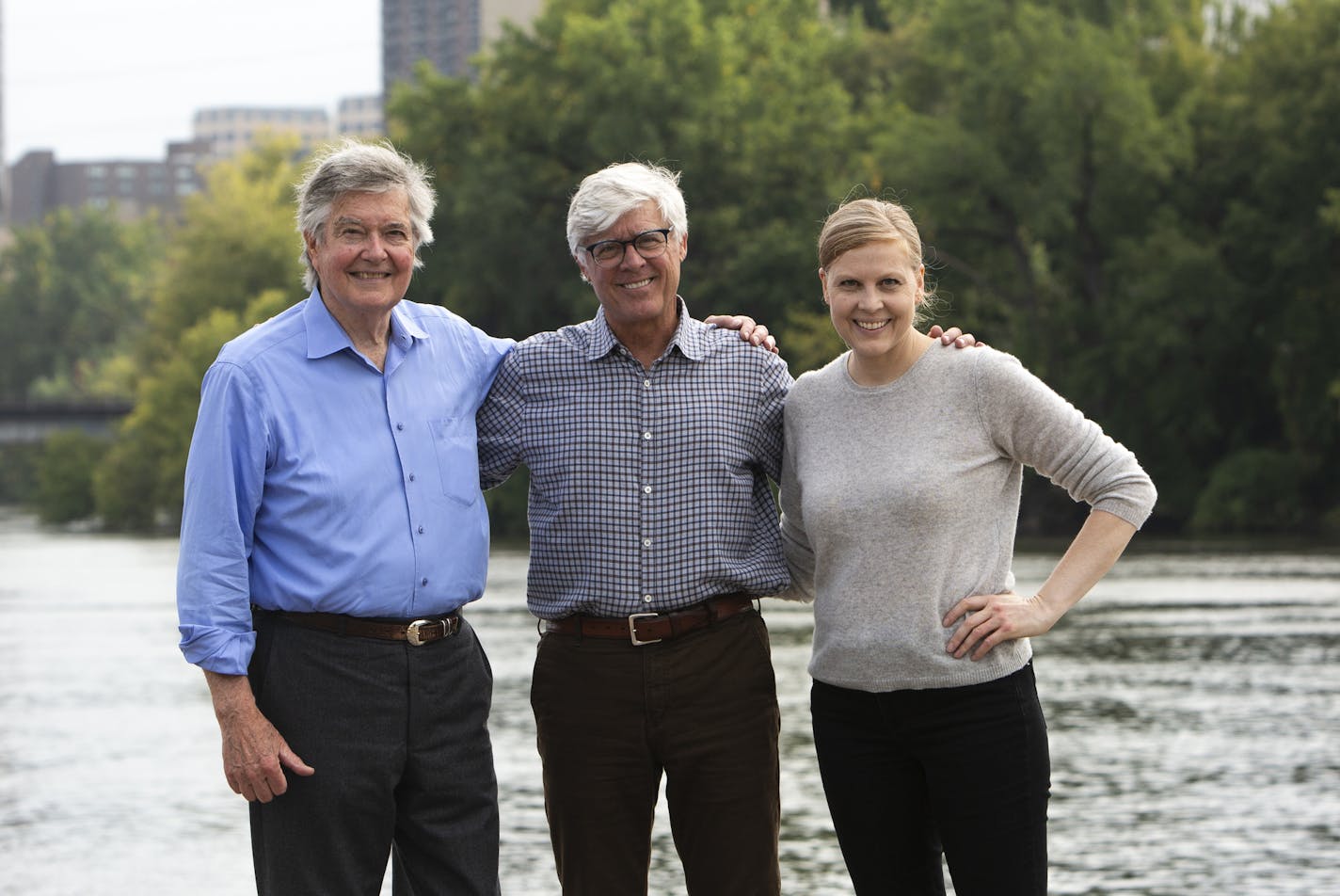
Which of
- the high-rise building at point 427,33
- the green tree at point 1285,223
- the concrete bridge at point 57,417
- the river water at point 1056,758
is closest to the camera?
the river water at point 1056,758

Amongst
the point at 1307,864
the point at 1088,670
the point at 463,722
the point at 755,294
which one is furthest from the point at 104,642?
the point at 755,294

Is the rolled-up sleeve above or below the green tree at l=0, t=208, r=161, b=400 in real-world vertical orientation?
below

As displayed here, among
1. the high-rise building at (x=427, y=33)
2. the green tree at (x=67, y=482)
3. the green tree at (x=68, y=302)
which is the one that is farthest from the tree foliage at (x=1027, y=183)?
the high-rise building at (x=427, y=33)

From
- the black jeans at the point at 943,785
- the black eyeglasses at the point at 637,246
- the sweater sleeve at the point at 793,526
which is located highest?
the black eyeglasses at the point at 637,246

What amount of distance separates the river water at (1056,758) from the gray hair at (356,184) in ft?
16.8

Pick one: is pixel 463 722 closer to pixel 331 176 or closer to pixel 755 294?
pixel 331 176

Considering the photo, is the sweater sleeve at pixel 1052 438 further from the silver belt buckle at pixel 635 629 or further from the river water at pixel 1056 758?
the river water at pixel 1056 758

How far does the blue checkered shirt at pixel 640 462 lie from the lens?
5070 millimetres

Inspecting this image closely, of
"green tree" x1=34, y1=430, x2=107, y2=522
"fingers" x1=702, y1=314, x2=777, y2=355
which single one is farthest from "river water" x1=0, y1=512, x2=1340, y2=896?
"green tree" x1=34, y1=430, x2=107, y2=522

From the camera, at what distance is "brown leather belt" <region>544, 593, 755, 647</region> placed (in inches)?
199

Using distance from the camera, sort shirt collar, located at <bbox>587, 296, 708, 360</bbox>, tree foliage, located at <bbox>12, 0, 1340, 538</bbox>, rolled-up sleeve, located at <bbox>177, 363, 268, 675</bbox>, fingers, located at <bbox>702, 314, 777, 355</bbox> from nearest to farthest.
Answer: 1. rolled-up sleeve, located at <bbox>177, 363, 268, 675</bbox>
2. shirt collar, located at <bbox>587, 296, 708, 360</bbox>
3. fingers, located at <bbox>702, 314, 777, 355</bbox>
4. tree foliage, located at <bbox>12, 0, 1340, 538</bbox>

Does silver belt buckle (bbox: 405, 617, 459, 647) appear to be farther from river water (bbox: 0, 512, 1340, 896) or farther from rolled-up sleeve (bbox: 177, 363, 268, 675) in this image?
river water (bbox: 0, 512, 1340, 896)

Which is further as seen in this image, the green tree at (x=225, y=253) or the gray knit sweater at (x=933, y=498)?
the green tree at (x=225, y=253)

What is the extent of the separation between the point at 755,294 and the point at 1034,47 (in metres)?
7.90
